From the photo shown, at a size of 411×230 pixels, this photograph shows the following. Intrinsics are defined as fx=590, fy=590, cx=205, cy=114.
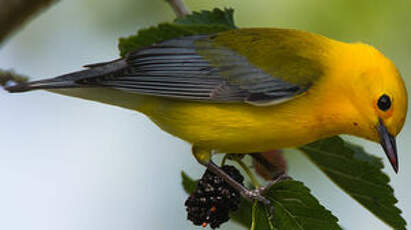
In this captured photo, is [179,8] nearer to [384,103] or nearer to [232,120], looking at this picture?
[232,120]

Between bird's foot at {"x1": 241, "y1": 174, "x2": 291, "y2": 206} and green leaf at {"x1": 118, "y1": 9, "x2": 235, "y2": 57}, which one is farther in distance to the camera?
green leaf at {"x1": 118, "y1": 9, "x2": 235, "y2": 57}

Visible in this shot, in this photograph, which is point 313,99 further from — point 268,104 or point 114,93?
point 114,93

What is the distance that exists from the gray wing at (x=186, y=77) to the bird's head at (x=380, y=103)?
16.8 inches

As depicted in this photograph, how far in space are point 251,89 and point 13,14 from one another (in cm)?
210

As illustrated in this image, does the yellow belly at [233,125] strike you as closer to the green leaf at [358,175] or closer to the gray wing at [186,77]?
the gray wing at [186,77]

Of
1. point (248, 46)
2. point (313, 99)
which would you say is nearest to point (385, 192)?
point (313, 99)

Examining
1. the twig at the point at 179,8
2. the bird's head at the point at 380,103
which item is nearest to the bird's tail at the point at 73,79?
the twig at the point at 179,8

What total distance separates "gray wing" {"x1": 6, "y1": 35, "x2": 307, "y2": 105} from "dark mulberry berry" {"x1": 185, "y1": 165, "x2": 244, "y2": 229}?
0.66 m

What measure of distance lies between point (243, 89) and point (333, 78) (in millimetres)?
668

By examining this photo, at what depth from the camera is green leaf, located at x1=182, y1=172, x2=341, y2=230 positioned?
3.48 m

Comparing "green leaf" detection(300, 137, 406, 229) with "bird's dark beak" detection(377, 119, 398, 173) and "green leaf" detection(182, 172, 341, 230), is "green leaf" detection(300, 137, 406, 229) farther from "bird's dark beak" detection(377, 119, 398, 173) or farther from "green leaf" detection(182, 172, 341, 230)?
"green leaf" detection(182, 172, 341, 230)

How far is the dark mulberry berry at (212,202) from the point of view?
3785mm

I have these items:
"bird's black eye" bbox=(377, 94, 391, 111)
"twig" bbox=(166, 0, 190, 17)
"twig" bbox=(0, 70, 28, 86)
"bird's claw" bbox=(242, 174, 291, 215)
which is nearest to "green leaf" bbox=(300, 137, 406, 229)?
"bird's black eye" bbox=(377, 94, 391, 111)

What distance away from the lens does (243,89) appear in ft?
14.2
